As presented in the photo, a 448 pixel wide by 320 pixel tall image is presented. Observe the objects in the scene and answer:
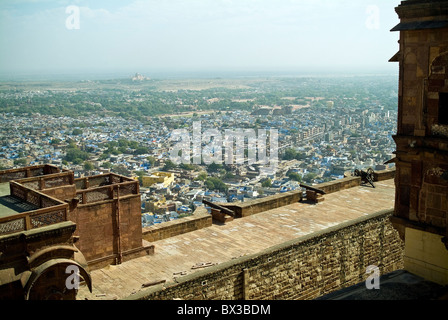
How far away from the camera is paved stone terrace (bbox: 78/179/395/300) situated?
8.58 metres

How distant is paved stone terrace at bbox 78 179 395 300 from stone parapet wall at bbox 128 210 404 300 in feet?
1.46

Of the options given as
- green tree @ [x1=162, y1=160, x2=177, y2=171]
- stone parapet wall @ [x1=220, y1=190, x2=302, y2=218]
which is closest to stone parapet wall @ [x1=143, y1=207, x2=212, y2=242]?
stone parapet wall @ [x1=220, y1=190, x2=302, y2=218]

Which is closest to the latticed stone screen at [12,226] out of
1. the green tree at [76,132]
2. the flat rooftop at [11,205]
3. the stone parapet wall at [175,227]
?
the flat rooftop at [11,205]

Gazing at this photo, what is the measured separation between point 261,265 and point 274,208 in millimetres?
3498

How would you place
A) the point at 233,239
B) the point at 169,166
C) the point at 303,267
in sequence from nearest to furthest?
the point at 303,267 < the point at 233,239 < the point at 169,166

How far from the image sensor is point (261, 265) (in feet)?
30.4

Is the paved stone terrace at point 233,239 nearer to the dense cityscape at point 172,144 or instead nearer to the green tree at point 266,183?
the dense cityscape at point 172,144

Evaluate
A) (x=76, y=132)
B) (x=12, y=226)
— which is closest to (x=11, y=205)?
(x=12, y=226)

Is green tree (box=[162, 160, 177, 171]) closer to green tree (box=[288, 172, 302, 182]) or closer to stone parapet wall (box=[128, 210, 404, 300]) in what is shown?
green tree (box=[288, 172, 302, 182])

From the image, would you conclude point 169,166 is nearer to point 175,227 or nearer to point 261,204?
point 261,204

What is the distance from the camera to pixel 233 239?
10453 millimetres

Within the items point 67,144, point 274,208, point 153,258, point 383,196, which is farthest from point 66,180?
point 67,144

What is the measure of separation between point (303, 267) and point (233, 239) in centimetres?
156
